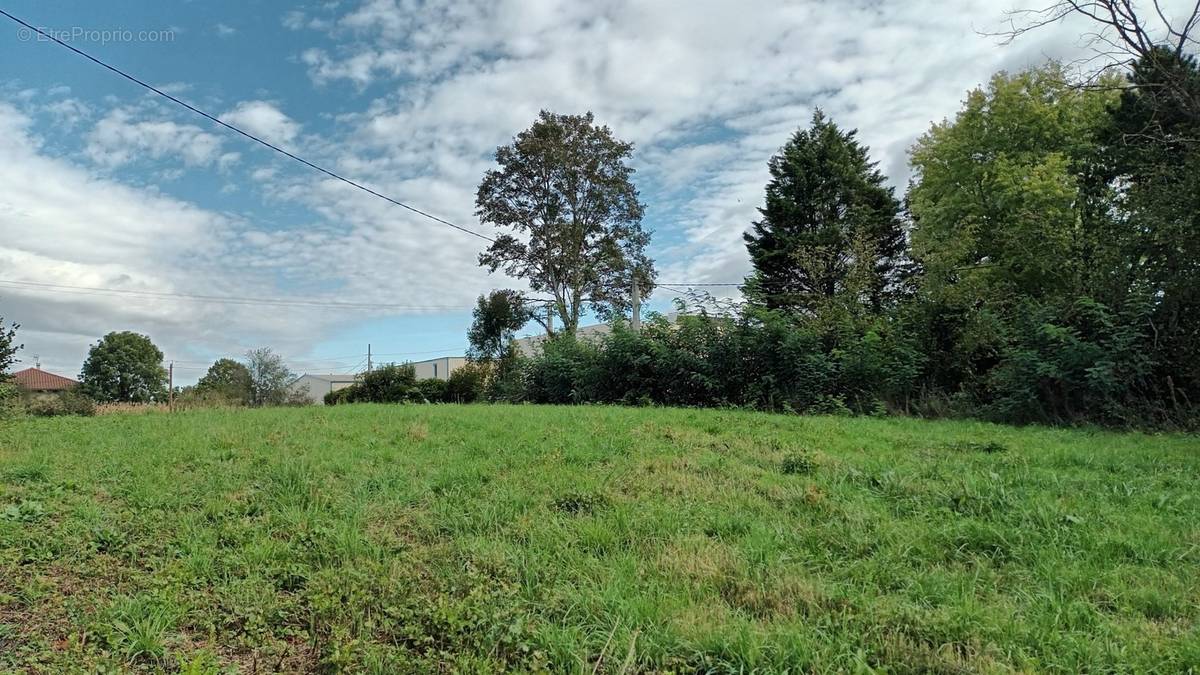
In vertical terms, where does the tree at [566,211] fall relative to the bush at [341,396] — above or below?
above

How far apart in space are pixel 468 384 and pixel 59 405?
11.5m

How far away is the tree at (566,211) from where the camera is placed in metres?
25.1

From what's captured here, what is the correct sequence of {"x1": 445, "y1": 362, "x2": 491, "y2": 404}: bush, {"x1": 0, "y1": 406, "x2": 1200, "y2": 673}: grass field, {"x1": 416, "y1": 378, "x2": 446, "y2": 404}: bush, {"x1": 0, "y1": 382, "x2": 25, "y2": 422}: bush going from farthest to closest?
{"x1": 416, "y1": 378, "x2": 446, "y2": 404}: bush → {"x1": 445, "y1": 362, "x2": 491, "y2": 404}: bush → {"x1": 0, "y1": 382, "x2": 25, "y2": 422}: bush → {"x1": 0, "y1": 406, "x2": 1200, "y2": 673}: grass field

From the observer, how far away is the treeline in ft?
30.1

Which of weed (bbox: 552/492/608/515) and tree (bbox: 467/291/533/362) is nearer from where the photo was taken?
weed (bbox: 552/492/608/515)

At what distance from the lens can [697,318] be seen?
46.2 feet

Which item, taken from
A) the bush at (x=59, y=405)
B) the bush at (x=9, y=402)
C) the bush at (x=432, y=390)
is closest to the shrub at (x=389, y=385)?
the bush at (x=432, y=390)

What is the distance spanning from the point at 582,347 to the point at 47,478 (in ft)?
42.7

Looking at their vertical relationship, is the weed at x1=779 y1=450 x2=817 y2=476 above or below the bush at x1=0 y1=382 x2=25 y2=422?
below

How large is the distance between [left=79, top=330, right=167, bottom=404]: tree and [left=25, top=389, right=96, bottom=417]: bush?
114ft

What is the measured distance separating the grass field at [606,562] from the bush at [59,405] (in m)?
12.5

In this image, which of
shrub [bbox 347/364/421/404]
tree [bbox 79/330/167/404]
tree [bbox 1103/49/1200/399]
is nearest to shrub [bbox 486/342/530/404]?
shrub [bbox 347/364/421/404]

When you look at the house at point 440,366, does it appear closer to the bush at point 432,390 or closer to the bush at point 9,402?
the bush at point 432,390

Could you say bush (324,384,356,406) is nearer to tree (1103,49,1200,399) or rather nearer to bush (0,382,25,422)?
bush (0,382,25,422)
